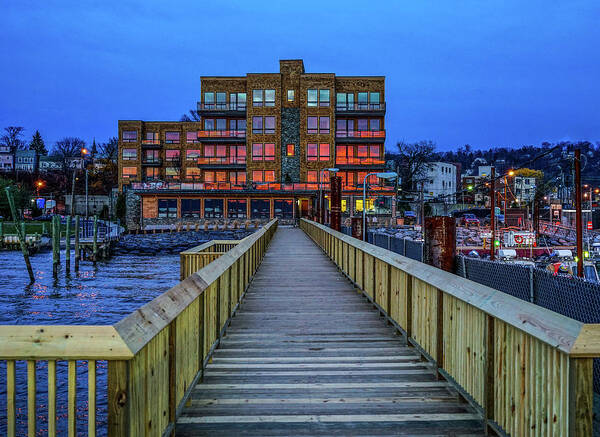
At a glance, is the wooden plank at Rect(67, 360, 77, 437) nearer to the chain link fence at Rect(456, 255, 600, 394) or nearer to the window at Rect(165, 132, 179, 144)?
the chain link fence at Rect(456, 255, 600, 394)

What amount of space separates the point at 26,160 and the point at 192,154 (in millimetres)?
73950

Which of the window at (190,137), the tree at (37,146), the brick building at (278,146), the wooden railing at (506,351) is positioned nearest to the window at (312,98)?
the brick building at (278,146)

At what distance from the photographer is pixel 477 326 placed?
4.05 m

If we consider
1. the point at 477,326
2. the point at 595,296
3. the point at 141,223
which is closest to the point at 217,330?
the point at 477,326

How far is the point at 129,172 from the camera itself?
74.1 m

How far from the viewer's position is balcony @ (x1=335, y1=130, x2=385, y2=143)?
207 ft

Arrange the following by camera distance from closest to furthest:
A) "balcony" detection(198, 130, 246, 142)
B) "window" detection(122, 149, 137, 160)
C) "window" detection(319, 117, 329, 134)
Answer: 1. "window" detection(319, 117, 329, 134)
2. "balcony" detection(198, 130, 246, 142)
3. "window" detection(122, 149, 137, 160)

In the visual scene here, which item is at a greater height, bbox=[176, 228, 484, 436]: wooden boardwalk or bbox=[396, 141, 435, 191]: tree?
bbox=[396, 141, 435, 191]: tree

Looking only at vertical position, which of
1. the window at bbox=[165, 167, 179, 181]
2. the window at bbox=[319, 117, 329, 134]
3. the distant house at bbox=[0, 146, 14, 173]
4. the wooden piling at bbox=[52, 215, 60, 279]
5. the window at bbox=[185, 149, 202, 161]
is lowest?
the wooden piling at bbox=[52, 215, 60, 279]

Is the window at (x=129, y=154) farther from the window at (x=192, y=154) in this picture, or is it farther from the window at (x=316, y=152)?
the window at (x=316, y=152)

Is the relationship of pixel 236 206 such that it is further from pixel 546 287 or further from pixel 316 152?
pixel 546 287

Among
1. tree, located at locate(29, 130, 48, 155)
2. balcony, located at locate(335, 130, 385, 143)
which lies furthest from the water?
tree, located at locate(29, 130, 48, 155)

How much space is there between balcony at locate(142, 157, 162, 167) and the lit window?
1853 millimetres

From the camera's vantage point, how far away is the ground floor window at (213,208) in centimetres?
6088
